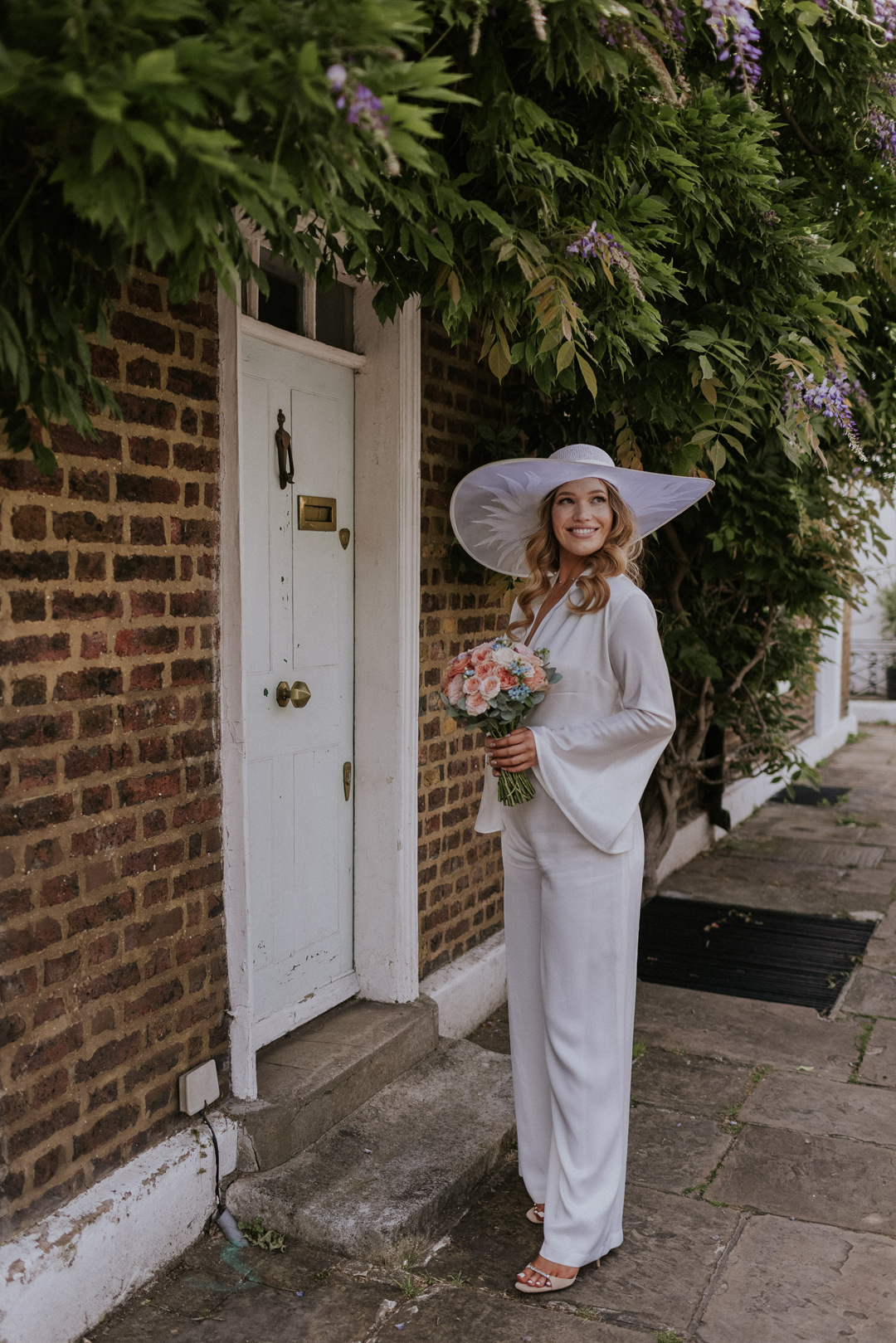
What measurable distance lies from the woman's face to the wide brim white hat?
33 mm

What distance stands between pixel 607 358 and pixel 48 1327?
3225 mm

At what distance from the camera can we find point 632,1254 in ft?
10.3

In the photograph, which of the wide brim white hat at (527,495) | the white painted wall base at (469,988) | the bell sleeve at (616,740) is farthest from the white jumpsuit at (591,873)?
the white painted wall base at (469,988)

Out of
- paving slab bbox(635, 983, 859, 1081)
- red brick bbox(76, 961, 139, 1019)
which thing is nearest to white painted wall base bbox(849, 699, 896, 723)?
paving slab bbox(635, 983, 859, 1081)

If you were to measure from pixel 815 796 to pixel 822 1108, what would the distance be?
625 cm

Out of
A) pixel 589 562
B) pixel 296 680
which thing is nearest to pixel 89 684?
pixel 296 680

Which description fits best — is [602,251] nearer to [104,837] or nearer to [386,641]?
[386,641]

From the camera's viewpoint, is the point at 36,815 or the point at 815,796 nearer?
the point at 36,815

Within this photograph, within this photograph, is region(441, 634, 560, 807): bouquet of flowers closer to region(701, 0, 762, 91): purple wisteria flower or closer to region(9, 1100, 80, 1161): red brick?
region(9, 1100, 80, 1161): red brick

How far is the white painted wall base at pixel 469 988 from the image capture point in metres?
4.40

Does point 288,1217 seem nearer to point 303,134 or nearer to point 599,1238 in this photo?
point 599,1238

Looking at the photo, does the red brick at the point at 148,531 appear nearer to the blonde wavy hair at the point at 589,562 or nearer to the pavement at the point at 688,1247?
the blonde wavy hair at the point at 589,562

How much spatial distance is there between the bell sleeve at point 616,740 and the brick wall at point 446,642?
141 cm

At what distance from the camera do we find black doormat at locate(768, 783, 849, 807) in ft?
31.7
